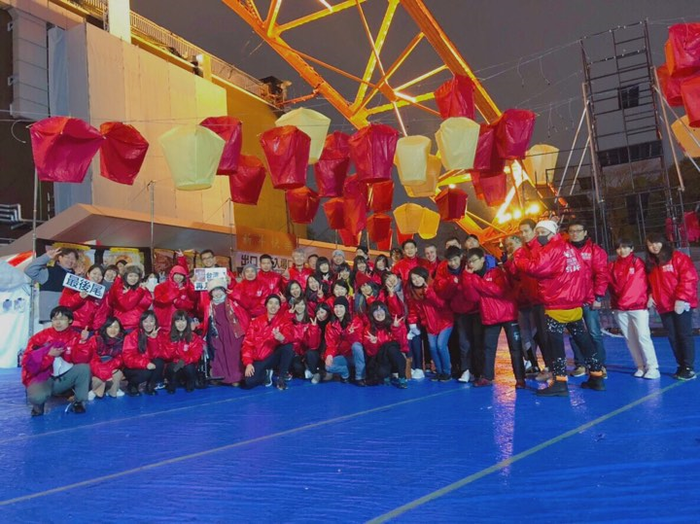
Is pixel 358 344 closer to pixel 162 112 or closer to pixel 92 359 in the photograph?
pixel 92 359

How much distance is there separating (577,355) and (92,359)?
196 inches

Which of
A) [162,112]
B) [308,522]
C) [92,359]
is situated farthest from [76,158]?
[162,112]

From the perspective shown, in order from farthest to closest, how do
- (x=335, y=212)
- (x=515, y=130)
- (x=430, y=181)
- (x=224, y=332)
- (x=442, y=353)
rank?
(x=335, y=212) < (x=430, y=181) < (x=515, y=130) < (x=224, y=332) < (x=442, y=353)

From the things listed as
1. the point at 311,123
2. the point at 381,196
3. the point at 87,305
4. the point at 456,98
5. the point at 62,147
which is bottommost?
the point at 87,305

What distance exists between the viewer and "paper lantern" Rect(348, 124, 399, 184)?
8109 mm

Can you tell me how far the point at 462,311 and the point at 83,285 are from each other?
12.6ft

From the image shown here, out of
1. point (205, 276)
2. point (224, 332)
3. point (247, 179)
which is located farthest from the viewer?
point (247, 179)

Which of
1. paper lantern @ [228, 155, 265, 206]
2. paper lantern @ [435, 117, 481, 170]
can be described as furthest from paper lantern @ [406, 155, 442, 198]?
paper lantern @ [228, 155, 265, 206]

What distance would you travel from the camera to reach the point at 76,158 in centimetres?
671

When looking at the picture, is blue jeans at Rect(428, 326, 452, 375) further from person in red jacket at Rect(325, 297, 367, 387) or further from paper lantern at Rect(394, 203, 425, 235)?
paper lantern at Rect(394, 203, 425, 235)

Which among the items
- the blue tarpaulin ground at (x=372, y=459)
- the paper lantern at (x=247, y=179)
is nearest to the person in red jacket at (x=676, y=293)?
the blue tarpaulin ground at (x=372, y=459)

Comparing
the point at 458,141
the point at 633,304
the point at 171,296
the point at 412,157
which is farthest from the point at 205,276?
the point at 633,304

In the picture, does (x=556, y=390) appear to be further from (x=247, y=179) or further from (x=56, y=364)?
(x=247, y=179)

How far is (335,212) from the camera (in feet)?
41.7
